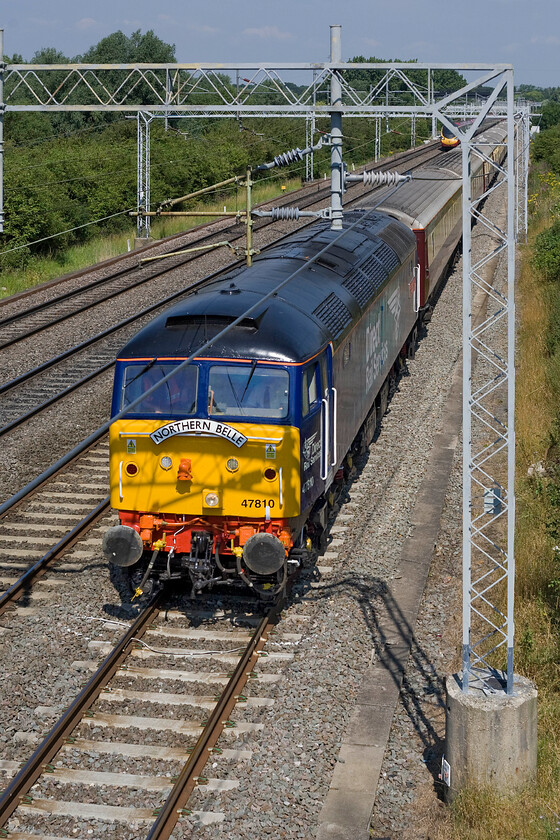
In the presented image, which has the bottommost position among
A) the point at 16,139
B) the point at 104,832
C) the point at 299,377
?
the point at 104,832

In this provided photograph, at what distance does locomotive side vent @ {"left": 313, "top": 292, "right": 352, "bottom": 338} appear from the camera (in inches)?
458

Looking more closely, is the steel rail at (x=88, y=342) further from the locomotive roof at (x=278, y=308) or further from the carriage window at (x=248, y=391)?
the carriage window at (x=248, y=391)

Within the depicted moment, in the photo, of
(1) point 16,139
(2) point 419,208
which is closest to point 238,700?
(2) point 419,208

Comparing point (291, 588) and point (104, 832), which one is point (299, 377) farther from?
point (104, 832)

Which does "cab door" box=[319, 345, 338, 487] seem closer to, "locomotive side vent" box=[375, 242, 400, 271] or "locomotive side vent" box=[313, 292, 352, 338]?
"locomotive side vent" box=[313, 292, 352, 338]

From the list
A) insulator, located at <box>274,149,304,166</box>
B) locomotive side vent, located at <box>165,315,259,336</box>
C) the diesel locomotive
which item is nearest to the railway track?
the diesel locomotive

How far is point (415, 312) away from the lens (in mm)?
21000

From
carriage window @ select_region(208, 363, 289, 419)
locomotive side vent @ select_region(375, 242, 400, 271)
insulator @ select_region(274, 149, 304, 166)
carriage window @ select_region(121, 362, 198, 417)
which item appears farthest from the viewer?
locomotive side vent @ select_region(375, 242, 400, 271)

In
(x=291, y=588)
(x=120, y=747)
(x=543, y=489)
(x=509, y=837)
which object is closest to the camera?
(x=509, y=837)

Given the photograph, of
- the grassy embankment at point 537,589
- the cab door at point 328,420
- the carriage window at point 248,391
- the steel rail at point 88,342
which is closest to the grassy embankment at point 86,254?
the steel rail at point 88,342

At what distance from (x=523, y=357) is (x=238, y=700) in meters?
14.1

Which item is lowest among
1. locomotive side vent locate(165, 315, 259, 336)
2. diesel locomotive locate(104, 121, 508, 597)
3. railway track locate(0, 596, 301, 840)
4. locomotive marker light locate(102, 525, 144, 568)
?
railway track locate(0, 596, 301, 840)

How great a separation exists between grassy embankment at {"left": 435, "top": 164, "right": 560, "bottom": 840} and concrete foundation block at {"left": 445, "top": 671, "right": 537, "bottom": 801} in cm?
12

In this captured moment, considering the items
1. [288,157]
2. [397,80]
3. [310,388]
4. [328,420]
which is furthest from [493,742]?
[397,80]
